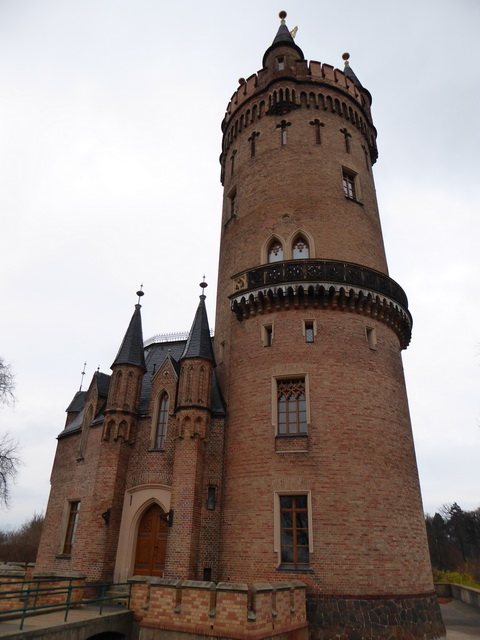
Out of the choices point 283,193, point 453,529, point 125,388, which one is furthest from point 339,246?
point 453,529

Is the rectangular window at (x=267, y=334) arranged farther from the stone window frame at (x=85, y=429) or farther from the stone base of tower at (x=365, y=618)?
→ the stone window frame at (x=85, y=429)

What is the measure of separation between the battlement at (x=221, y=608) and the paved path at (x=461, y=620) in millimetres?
7267

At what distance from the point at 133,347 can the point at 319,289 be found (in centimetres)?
865

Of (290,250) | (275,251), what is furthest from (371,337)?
(275,251)

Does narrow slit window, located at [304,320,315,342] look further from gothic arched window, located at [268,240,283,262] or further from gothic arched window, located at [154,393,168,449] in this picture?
gothic arched window, located at [154,393,168,449]

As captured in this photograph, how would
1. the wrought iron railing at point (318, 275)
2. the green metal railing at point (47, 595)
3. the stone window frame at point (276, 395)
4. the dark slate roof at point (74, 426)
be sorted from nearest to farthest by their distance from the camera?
the green metal railing at point (47, 595) < the stone window frame at point (276, 395) < the wrought iron railing at point (318, 275) < the dark slate roof at point (74, 426)

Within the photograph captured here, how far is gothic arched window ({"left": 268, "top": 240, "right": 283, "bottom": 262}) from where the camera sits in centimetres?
2064

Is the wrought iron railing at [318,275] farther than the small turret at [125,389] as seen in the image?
No

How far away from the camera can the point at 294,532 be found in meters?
15.7

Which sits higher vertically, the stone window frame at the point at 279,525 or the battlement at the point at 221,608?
the stone window frame at the point at 279,525

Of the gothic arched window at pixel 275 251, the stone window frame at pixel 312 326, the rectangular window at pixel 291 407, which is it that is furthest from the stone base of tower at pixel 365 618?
the gothic arched window at pixel 275 251

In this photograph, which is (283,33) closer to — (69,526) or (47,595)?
(69,526)

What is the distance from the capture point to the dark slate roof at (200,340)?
1953 centimetres

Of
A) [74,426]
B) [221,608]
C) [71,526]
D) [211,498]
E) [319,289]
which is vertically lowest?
[221,608]
